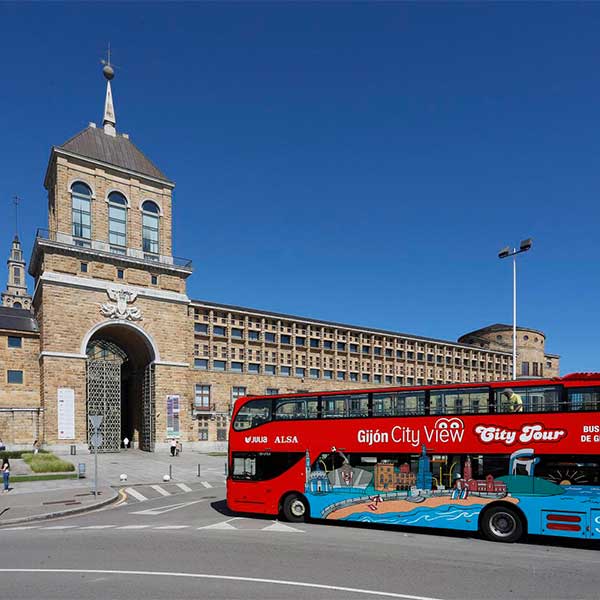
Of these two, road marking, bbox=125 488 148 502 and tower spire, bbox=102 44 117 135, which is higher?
tower spire, bbox=102 44 117 135

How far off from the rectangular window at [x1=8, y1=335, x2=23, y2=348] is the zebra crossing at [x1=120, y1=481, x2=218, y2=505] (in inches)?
867

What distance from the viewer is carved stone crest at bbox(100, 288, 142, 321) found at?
4219 cm

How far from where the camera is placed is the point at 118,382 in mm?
44219

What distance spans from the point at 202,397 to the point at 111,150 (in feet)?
78.6

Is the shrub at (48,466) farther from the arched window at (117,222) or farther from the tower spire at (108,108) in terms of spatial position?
the tower spire at (108,108)

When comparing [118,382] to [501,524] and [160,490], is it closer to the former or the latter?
[160,490]

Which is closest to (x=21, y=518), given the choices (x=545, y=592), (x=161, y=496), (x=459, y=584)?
(x=161, y=496)

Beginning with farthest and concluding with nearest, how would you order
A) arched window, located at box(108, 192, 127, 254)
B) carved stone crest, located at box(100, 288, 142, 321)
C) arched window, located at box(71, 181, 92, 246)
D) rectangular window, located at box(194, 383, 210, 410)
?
rectangular window, located at box(194, 383, 210, 410) → arched window, located at box(108, 192, 127, 254) → arched window, located at box(71, 181, 92, 246) → carved stone crest, located at box(100, 288, 142, 321)

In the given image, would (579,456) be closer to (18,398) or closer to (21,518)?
(21,518)

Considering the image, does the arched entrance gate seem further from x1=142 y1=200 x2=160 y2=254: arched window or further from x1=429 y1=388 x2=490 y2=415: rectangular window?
x1=429 y1=388 x2=490 y2=415: rectangular window

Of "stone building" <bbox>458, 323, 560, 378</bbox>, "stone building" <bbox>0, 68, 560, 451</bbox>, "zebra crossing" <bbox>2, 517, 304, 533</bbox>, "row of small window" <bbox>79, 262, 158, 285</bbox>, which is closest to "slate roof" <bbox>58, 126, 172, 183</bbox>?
"stone building" <bbox>0, 68, 560, 451</bbox>

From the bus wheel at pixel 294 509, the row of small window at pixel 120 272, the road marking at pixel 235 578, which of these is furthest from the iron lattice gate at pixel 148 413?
the road marking at pixel 235 578

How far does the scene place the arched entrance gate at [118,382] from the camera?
141 feet

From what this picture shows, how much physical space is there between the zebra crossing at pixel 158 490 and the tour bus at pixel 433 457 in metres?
6.96
